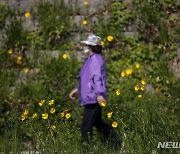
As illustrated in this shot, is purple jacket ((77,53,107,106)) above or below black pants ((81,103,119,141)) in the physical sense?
above

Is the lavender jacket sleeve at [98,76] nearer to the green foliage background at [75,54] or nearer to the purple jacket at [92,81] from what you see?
the purple jacket at [92,81]

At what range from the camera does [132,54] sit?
6121 millimetres

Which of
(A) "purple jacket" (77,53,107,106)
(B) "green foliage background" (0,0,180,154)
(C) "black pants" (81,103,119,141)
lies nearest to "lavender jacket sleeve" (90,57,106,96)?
(A) "purple jacket" (77,53,107,106)

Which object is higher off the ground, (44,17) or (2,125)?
(44,17)

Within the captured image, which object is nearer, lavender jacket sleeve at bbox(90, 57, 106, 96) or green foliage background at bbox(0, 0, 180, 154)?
lavender jacket sleeve at bbox(90, 57, 106, 96)

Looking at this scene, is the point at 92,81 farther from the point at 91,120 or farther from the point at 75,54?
the point at 75,54

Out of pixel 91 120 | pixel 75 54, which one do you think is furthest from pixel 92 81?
→ pixel 75 54

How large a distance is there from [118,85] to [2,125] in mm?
1593

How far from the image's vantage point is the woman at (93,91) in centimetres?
465

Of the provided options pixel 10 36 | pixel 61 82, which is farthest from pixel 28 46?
pixel 61 82

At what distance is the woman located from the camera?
15.3 ft

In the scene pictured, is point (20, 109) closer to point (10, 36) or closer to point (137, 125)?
point (10, 36)

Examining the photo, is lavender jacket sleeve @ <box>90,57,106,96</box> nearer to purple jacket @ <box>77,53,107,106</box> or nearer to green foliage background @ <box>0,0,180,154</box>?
purple jacket @ <box>77,53,107,106</box>

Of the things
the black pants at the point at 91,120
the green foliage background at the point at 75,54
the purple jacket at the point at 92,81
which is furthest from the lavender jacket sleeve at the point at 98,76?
the green foliage background at the point at 75,54
